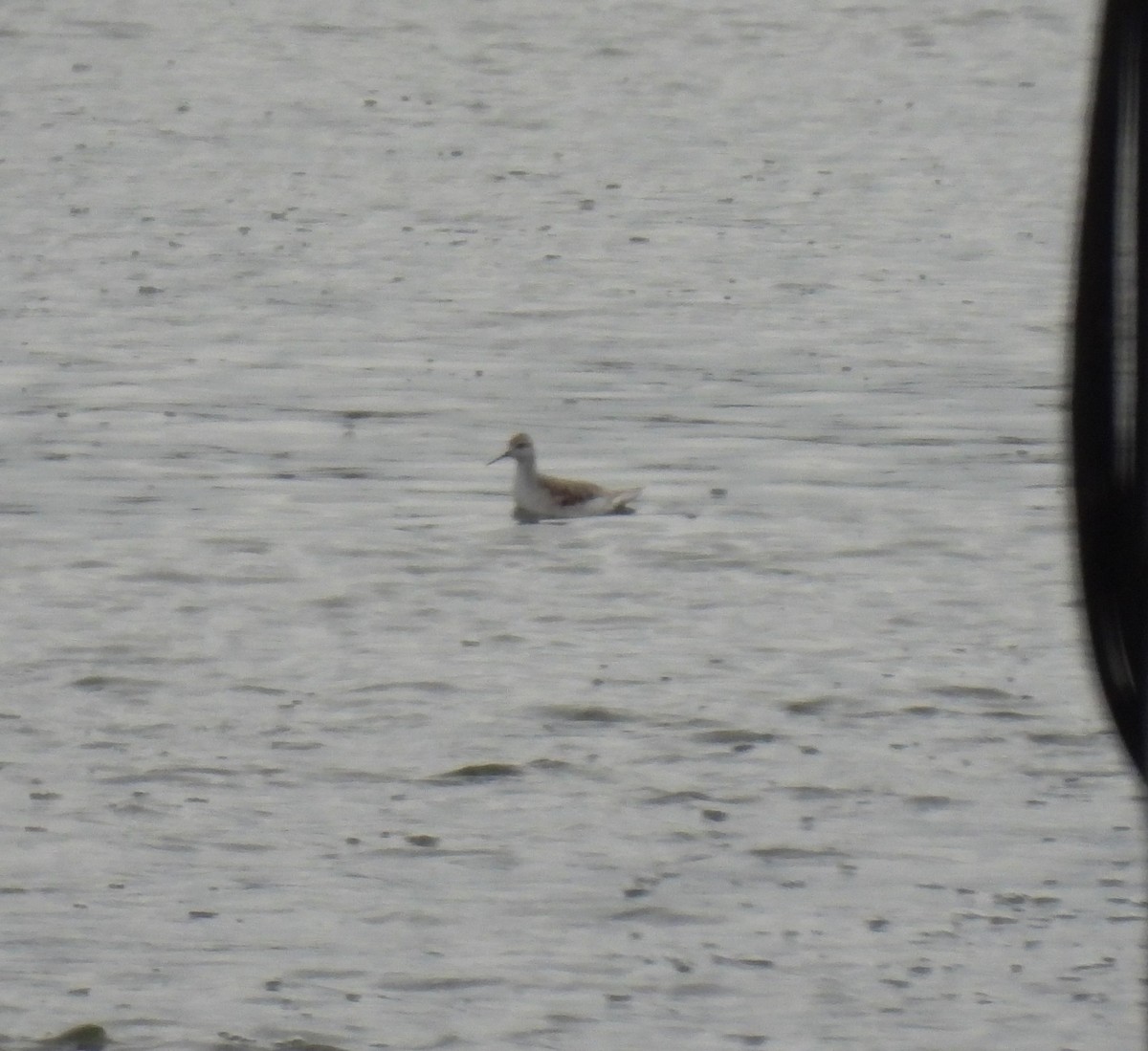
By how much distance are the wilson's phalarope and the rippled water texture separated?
110 mm

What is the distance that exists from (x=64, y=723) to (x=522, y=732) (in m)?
1.25

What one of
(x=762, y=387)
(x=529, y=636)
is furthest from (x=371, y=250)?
(x=529, y=636)

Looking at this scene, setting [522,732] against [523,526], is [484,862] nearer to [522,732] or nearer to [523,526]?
[522,732]

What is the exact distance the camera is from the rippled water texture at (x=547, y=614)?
5.88 meters

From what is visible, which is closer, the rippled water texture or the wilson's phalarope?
the rippled water texture

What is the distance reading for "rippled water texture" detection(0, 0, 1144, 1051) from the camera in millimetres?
5883

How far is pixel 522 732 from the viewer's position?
7957 mm

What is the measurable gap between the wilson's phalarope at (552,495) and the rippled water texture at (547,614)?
0.11m

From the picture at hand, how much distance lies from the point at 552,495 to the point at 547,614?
134 cm

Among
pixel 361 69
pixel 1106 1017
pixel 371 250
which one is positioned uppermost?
pixel 361 69

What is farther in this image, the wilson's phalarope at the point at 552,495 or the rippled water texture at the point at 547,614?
the wilson's phalarope at the point at 552,495

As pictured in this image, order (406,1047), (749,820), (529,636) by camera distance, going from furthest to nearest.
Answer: (529,636), (749,820), (406,1047)

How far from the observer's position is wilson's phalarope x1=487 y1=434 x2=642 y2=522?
35.9 ft

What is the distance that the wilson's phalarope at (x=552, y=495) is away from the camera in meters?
11.0
